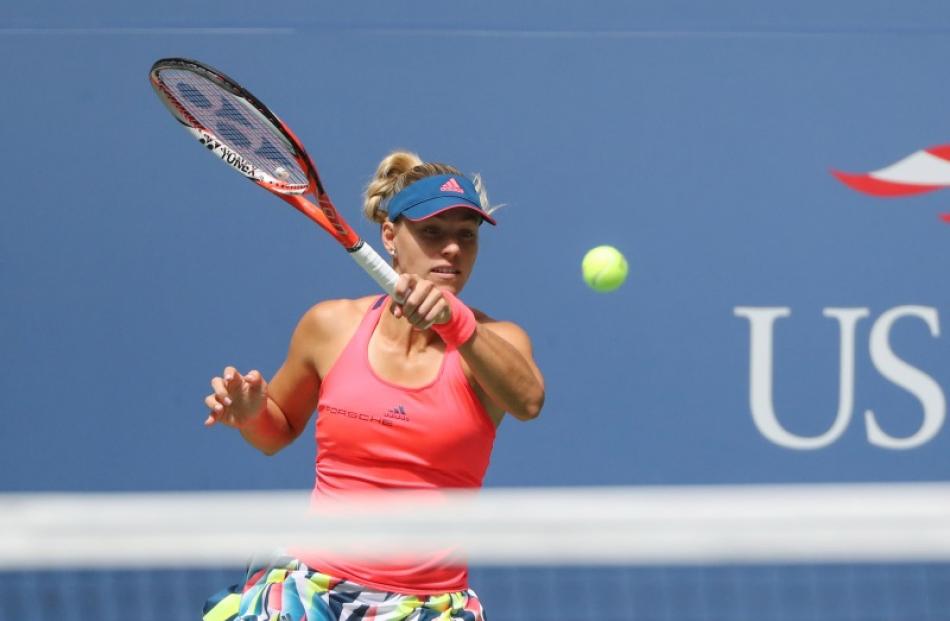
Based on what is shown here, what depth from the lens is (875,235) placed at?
3.42m

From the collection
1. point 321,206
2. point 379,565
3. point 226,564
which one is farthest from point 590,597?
point 226,564

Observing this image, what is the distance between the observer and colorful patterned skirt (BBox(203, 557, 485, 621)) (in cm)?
221

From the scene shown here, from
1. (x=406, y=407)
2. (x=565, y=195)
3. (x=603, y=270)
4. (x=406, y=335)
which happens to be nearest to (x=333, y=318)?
(x=406, y=335)

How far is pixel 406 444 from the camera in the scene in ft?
7.27

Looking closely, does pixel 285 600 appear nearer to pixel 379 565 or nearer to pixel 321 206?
pixel 379 565

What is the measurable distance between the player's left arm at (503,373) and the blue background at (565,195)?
1.23 metres

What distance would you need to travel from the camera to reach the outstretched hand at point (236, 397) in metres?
2.28

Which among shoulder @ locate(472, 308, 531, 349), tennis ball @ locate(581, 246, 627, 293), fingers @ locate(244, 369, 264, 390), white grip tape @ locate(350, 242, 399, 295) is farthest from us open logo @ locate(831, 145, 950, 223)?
fingers @ locate(244, 369, 264, 390)

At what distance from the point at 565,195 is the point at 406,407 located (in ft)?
4.28

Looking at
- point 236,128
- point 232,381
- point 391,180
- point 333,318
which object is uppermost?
point 236,128

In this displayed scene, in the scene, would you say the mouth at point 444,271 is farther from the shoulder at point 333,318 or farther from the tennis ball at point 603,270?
the tennis ball at point 603,270

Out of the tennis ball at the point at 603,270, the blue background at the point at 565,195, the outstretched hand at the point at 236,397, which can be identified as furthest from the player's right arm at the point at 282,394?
the blue background at the point at 565,195

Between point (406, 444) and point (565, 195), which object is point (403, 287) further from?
point (565, 195)

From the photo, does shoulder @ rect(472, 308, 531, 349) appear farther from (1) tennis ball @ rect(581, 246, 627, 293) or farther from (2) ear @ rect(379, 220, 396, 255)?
(1) tennis ball @ rect(581, 246, 627, 293)
